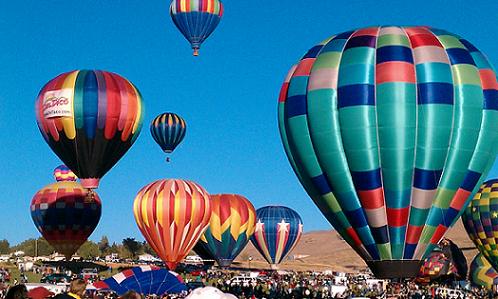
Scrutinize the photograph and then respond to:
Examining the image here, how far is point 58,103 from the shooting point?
32156 mm

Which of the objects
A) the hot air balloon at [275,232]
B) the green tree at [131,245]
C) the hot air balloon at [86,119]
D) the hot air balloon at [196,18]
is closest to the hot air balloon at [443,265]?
the hot air balloon at [275,232]

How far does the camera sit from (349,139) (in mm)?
20922

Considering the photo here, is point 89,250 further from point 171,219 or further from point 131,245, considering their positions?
point 171,219

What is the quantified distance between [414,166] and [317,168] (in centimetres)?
276

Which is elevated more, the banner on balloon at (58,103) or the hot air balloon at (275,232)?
the banner on balloon at (58,103)

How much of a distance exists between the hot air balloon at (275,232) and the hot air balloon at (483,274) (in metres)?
12.4

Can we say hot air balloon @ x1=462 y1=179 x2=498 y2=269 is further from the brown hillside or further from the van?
the brown hillside

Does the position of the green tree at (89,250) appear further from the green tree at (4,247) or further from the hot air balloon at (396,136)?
the hot air balloon at (396,136)

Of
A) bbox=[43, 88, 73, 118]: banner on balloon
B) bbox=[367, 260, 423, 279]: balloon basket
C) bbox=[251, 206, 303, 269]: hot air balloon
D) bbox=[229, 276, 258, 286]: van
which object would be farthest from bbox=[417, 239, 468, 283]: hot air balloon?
bbox=[43, 88, 73, 118]: banner on balloon

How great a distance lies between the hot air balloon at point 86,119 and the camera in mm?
31938

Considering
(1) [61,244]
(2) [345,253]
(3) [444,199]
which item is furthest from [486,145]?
(2) [345,253]

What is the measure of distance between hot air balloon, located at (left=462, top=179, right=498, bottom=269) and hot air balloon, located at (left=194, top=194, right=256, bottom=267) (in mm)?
13729

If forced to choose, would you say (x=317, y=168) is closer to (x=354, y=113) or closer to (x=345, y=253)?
(x=354, y=113)

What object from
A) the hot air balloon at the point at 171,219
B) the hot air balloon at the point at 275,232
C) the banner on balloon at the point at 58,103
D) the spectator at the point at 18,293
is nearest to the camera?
the spectator at the point at 18,293
